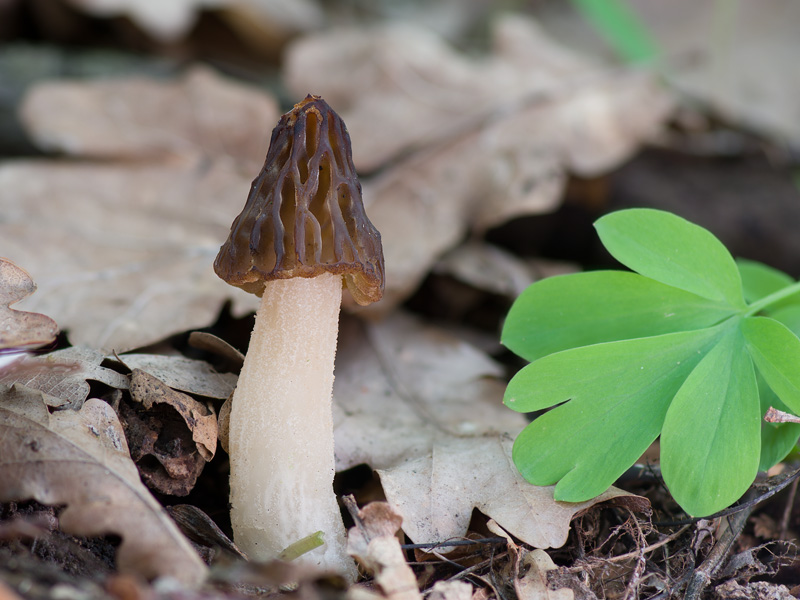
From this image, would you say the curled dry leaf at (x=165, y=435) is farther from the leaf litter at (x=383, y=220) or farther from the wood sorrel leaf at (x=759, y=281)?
the wood sorrel leaf at (x=759, y=281)

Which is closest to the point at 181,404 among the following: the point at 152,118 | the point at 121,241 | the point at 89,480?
the point at 89,480

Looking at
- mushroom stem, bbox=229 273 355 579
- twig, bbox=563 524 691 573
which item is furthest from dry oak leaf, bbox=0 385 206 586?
twig, bbox=563 524 691 573

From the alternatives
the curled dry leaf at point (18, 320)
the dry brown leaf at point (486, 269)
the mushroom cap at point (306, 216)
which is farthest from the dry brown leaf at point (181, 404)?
the dry brown leaf at point (486, 269)

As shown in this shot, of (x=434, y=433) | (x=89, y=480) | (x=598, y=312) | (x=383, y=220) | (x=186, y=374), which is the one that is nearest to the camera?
(x=89, y=480)

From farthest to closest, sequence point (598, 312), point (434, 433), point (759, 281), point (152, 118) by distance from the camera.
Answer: point (152, 118) → point (759, 281) → point (434, 433) → point (598, 312)

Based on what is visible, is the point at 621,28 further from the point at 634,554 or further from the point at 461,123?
the point at 634,554

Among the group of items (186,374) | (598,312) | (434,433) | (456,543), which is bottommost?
(434,433)

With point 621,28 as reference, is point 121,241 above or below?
below

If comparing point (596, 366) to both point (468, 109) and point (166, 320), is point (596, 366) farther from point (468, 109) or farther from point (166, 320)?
point (468, 109)
